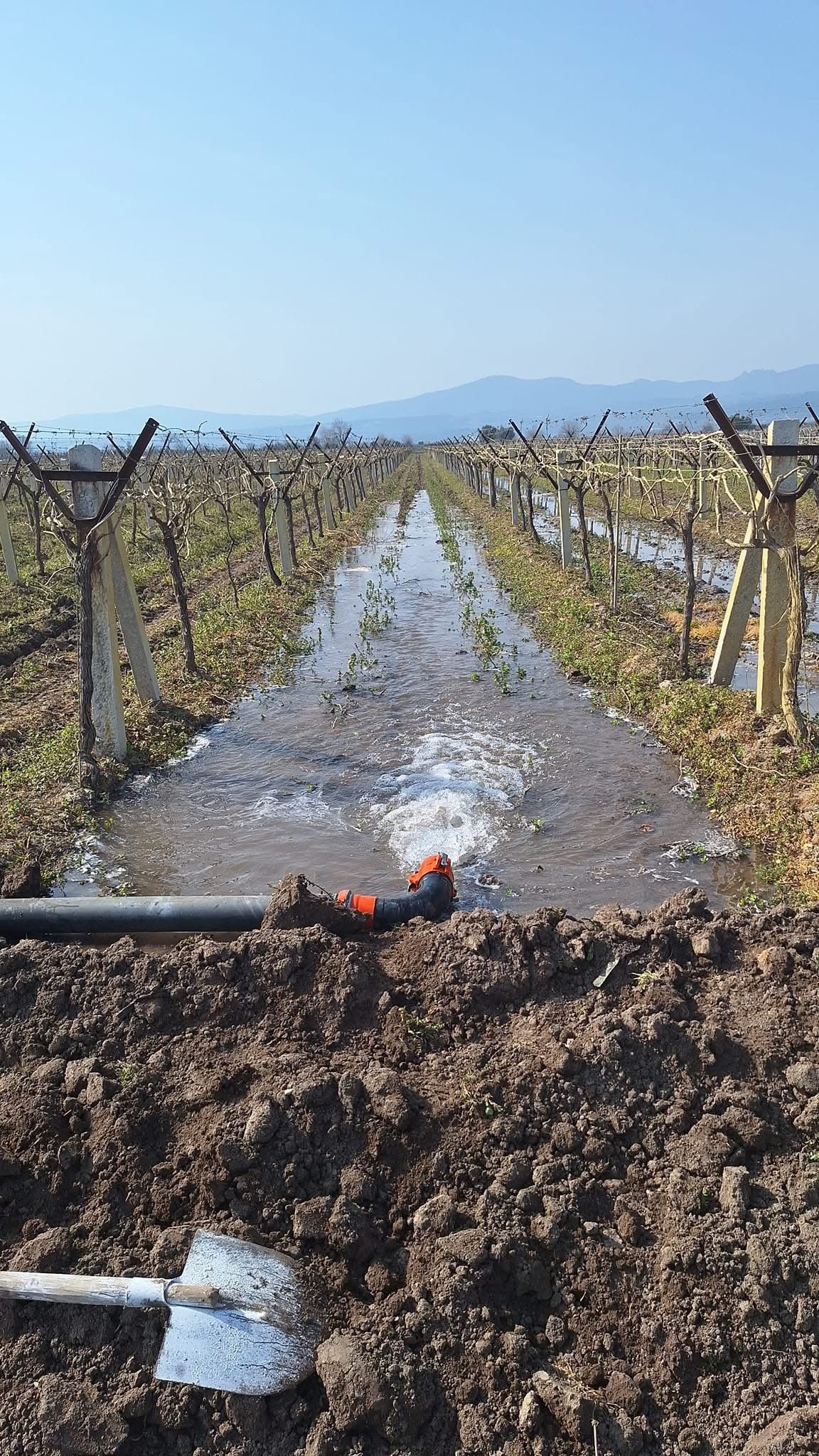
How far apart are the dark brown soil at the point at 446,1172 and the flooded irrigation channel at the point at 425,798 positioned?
1.87 meters

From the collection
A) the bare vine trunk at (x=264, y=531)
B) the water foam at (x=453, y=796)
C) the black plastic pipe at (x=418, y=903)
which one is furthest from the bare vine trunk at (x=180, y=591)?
the black plastic pipe at (x=418, y=903)

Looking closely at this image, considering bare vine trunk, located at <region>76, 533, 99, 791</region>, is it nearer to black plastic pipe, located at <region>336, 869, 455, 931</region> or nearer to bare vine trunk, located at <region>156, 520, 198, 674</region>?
bare vine trunk, located at <region>156, 520, 198, 674</region>

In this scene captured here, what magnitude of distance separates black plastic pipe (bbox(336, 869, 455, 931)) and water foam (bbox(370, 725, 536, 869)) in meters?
1.19

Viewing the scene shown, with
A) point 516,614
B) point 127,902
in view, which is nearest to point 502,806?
point 127,902

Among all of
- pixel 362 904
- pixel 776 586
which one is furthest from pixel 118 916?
pixel 776 586

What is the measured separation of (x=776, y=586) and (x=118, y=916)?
7.31 metres

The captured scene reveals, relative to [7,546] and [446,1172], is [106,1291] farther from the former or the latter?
[7,546]

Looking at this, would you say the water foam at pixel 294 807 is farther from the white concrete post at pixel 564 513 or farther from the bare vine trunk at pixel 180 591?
the white concrete post at pixel 564 513

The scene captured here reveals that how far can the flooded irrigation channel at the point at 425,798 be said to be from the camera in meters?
7.09

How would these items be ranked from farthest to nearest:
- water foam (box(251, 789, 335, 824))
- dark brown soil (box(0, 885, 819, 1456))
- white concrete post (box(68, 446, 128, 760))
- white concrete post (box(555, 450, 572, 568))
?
white concrete post (box(555, 450, 572, 568)) → white concrete post (box(68, 446, 128, 760)) → water foam (box(251, 789, 335, 824)) → dark brown soil (box(0, 885, 819, 1456))

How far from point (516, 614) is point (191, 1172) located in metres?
14.1

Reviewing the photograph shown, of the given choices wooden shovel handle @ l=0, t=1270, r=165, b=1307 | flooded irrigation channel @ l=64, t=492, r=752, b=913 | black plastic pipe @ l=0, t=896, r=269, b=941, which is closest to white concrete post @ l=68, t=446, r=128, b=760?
flooded irrigation channel @ l=64, t=492, r=752, b=913

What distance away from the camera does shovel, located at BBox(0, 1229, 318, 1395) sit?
3.02 metres

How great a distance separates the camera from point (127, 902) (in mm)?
5988
